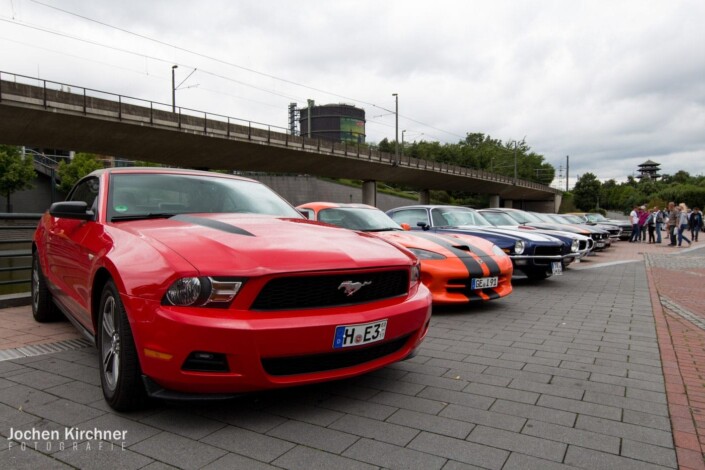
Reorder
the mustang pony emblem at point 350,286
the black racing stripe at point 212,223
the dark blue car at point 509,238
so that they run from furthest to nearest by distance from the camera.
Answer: the dark blue car at point 509,238, the black racing stripe at point 212,223, the mustang pony emblem at point 350,286

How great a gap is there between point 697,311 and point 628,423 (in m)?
4.56

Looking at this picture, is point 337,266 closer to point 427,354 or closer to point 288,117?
point 427,354

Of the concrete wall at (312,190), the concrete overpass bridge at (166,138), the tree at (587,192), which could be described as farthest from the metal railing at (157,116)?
the tree at (587,192)

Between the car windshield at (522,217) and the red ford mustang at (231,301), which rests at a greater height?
the car windshield at (522,217)

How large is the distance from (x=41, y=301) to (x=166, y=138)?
94.8ft

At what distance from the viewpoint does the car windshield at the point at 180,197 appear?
3.45 m

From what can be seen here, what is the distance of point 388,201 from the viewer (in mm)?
68750

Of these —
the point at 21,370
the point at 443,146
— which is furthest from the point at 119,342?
the point at 443,146

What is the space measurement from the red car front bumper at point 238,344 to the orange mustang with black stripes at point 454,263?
3.11 metres

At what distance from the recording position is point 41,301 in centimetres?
484

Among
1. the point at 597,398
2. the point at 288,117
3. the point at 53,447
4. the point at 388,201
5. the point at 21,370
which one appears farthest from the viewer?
the point at 288,117

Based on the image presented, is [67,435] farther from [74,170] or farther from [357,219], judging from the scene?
[74,170]

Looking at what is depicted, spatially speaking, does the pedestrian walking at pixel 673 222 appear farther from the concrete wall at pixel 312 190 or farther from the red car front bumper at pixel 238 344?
the concrete wall at pixel 312 190

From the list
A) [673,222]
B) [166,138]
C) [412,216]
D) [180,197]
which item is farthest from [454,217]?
[166,138]
